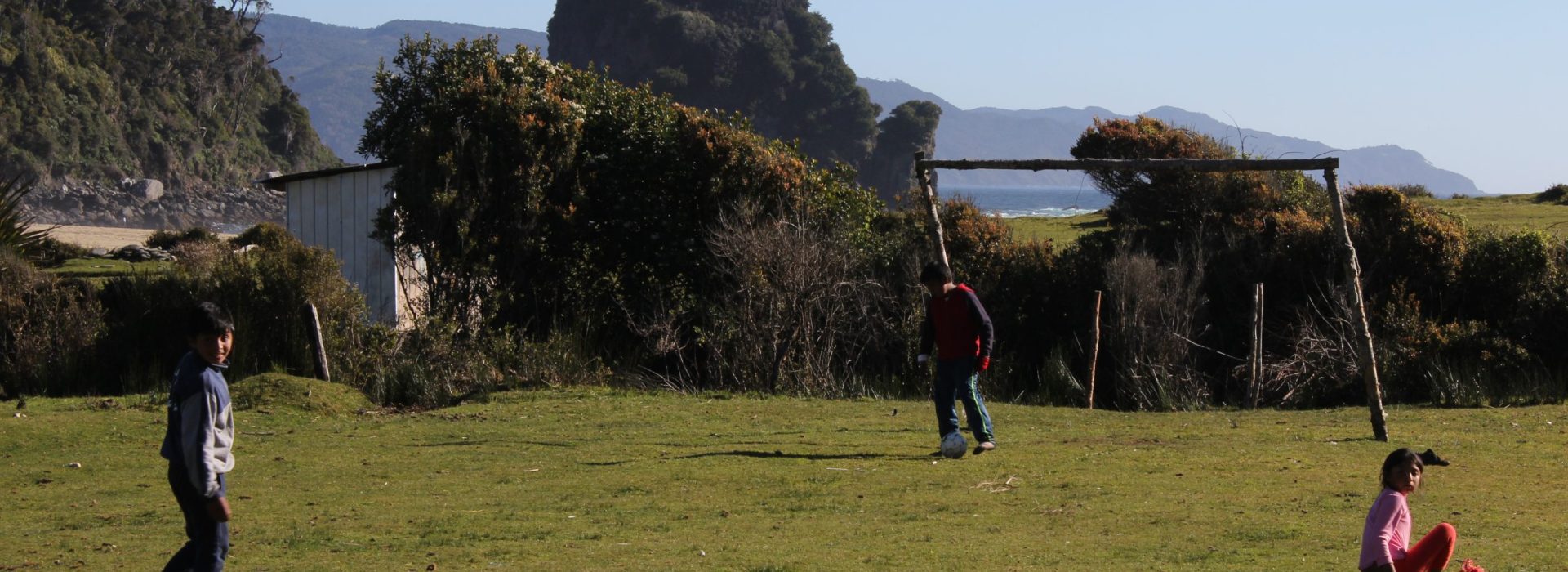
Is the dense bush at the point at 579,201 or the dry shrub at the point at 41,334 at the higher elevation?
the dense bush at the point at 579,201

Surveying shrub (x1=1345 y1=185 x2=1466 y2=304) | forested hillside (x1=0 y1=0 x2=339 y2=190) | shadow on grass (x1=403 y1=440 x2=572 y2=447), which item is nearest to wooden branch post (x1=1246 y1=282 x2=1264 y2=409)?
shrub (x1=1345 y1=185 x2=1466 y2=304)

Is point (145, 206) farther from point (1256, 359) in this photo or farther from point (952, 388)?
point (952, 388)

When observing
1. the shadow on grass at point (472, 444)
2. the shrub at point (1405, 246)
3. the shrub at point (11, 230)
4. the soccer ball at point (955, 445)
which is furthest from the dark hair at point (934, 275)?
the shrub at point (11, 230)

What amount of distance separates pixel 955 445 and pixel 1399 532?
5.73 m

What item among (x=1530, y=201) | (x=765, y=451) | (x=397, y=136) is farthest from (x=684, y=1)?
(x=765, y=451)

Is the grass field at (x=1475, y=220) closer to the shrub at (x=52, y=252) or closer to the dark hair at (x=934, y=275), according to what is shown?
A: the dark hair at (x=934, y=275)

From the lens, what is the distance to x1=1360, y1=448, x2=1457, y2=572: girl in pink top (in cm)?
649

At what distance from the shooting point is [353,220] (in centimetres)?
2684

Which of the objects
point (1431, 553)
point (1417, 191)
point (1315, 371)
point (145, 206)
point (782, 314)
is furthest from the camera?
point (145, 206)

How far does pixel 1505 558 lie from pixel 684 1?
543ft

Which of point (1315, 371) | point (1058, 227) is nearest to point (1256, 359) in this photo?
point (1315, 371)

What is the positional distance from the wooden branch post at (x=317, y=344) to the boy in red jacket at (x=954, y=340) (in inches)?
386

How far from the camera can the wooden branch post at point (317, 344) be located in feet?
62.0

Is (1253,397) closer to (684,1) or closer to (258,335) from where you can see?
(258,335)
